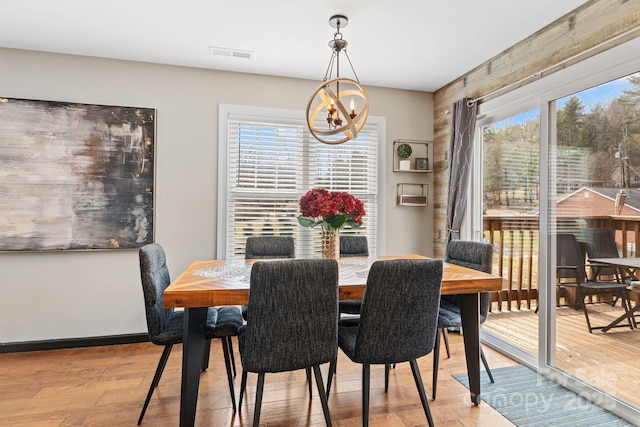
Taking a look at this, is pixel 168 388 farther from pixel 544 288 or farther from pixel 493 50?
pixel 493 50

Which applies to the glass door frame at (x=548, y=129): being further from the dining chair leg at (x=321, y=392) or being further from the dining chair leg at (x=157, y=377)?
the dining chair leg at (x=157, y=377)

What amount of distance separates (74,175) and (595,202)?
4.21m

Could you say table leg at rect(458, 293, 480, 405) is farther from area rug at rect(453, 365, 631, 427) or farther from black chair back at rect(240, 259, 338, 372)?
black chair back at rect(240, 259, 338, 372)

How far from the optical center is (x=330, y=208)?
2334mm

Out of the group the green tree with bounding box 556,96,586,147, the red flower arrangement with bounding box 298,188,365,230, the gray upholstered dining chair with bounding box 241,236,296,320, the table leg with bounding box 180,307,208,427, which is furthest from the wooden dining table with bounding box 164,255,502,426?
the green tree with bounding box 556,96,586,147

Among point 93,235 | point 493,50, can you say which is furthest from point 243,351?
point 493,50

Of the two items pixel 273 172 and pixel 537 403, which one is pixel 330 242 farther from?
pixel 537 403

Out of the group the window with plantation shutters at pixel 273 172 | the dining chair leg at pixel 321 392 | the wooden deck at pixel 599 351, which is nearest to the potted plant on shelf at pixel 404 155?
the window with plantation shutters at pixel 273 172

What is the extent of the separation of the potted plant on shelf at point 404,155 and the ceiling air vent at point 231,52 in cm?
188

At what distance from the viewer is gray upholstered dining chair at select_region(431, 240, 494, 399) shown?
7.68 feet

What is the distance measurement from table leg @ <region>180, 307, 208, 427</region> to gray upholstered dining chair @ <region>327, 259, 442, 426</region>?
82cm

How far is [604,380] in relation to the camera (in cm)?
229

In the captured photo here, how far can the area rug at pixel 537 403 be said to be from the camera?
6.79 ft

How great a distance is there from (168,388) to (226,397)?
45 centimetres
